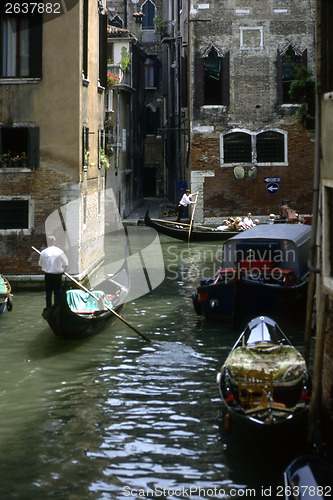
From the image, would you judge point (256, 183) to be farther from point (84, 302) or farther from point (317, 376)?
point (317, 376)

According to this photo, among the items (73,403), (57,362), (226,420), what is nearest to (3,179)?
(57,362)

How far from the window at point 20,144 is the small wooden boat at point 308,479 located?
27.0 ft

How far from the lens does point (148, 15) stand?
33781mm

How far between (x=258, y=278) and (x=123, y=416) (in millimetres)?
3946

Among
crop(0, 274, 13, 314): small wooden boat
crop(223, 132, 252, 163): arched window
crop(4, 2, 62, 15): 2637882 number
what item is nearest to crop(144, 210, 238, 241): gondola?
crop(223, 132, 252, 163): arched window

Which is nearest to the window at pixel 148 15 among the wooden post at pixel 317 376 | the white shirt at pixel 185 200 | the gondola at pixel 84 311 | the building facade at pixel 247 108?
the building facade at pixel 247 108

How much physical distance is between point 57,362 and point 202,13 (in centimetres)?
1443

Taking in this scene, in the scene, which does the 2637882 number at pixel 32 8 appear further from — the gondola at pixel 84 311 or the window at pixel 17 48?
the gondola at pixel 84 311

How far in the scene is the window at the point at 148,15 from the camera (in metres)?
33.7

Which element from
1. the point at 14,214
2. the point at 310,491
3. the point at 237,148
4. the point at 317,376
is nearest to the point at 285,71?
the point at 237,148

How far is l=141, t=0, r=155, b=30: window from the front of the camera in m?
33.7

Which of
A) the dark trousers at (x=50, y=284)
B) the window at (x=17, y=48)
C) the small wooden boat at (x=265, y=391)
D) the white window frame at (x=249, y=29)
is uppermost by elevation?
the white window frame at (x=249, y=29)

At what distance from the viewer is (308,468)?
4789 millimetres

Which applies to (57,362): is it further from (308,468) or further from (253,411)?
(308,468)
